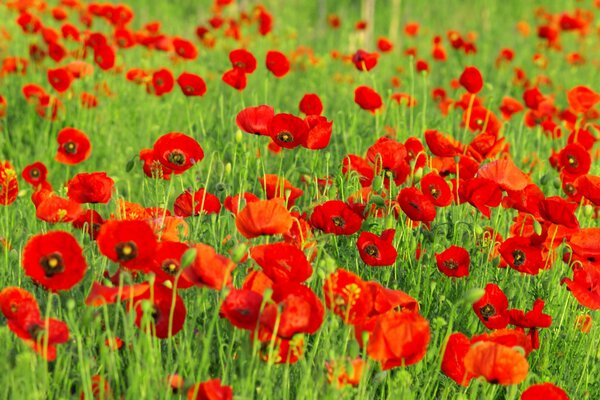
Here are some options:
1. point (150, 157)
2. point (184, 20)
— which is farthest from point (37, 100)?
point (184, 20)

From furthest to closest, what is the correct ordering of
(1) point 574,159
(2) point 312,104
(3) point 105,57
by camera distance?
(3) point 105,57, (2) point 312,104, (1) point 574,159

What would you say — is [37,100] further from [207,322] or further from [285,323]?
[285,323]

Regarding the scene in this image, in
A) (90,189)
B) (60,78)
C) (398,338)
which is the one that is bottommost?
(398,338)

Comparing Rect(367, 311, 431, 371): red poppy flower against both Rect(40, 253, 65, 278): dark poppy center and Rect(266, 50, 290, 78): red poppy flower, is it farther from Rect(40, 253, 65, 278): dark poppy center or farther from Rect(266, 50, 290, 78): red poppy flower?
Rect(266, 50, 290, 78): red poppy flower

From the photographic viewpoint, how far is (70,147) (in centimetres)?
308

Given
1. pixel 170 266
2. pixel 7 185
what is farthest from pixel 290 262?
pixel 7 185

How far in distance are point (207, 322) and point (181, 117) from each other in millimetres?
2422

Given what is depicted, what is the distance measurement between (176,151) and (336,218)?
0.45m

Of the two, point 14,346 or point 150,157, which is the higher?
point 150,157

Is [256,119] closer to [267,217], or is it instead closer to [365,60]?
[267,217]

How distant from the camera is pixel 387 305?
1.73 m

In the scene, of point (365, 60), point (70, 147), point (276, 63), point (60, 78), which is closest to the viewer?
point (70, 147)

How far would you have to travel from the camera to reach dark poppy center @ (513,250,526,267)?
2125mm

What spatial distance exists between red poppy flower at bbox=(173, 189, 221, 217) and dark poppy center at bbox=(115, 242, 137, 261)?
1.82 feet
